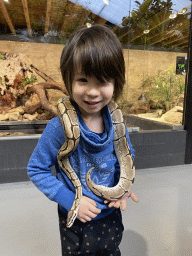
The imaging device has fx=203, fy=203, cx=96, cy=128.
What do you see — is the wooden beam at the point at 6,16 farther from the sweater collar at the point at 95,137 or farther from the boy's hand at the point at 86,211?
the boy's hand at the point at 86,211

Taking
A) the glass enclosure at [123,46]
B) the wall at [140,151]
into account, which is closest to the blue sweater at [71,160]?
the glass enclosure at [123,46]

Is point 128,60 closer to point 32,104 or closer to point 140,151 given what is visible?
point 140,151

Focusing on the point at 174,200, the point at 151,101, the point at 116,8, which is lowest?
the point at 174,200

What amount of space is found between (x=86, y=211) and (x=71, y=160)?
0.59 feet

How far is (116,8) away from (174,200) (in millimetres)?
2311

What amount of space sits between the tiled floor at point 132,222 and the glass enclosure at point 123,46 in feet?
2.80

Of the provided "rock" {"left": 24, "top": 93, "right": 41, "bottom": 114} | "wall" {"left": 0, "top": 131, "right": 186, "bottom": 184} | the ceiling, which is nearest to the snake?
"wall" {"left": 0, "top": 131, "right": 186, "bottom": 184}

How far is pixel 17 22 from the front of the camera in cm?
238

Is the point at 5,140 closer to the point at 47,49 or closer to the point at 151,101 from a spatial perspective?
the point at 47,49

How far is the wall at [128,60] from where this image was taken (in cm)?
251

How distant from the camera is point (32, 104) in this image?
274 cm

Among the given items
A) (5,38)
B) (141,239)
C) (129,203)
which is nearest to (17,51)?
(5,38)

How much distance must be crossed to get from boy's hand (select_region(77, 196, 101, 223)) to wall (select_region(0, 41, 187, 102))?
198cm

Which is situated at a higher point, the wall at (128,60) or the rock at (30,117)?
the wall at (128,60)
